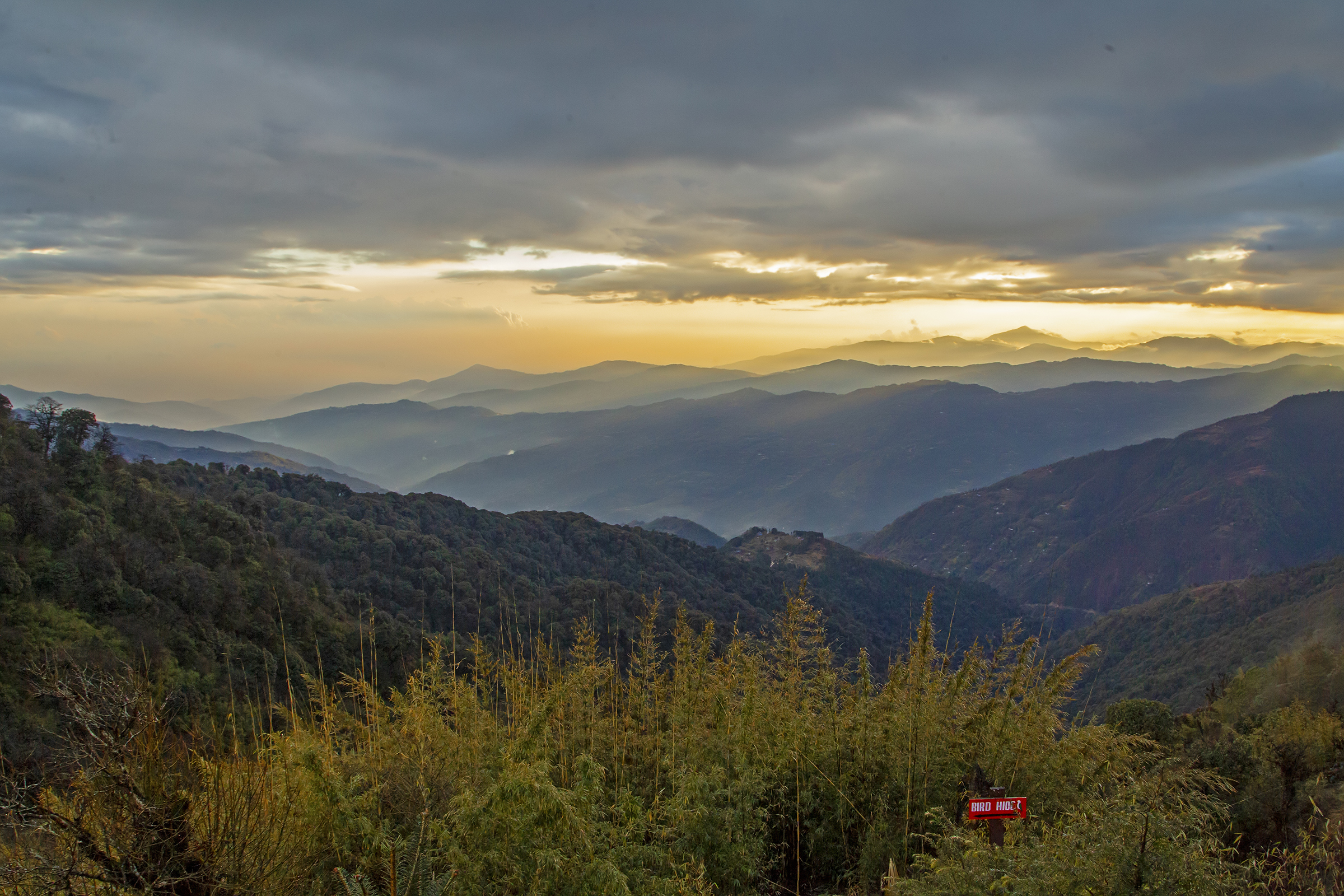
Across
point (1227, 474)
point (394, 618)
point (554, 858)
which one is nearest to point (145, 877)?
point (554, 858)

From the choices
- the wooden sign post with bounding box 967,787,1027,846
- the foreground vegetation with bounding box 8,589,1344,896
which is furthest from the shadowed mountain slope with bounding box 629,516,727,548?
the wooden sign post with bounding box 967,787,1027,846

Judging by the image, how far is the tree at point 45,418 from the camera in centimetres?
2706

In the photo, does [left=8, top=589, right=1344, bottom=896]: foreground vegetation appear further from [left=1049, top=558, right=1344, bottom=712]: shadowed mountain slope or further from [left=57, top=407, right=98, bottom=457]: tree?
[left=1049, top=558, right=1344, bottom=712]: shadowed mountain slope

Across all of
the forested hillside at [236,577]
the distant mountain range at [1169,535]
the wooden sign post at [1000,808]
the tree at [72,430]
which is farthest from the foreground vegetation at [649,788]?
the distant mountain range at [1169,535]

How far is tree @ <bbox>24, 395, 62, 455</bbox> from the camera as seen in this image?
27.1m

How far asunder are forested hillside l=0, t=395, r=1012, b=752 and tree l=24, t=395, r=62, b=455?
0.21 meters

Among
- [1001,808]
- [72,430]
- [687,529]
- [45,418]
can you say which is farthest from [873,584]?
[1001,808]

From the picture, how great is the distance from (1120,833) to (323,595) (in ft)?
110

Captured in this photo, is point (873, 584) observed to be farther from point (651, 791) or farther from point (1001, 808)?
point (1001, 808)

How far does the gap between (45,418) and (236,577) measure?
9.49 metres

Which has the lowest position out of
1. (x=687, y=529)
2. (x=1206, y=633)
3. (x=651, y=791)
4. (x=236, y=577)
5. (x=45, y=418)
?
(x=687, y=529)

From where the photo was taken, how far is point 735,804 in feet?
22.4

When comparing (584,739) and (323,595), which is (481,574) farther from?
(584,739)

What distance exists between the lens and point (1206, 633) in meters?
82.5
